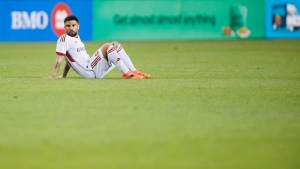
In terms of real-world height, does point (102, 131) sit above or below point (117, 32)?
above

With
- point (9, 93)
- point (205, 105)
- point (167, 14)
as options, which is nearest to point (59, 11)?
point (167, 14)

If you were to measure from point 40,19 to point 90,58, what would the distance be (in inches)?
577

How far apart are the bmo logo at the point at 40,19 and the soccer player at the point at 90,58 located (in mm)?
13950

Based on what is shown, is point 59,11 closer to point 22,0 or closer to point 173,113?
point 22,0

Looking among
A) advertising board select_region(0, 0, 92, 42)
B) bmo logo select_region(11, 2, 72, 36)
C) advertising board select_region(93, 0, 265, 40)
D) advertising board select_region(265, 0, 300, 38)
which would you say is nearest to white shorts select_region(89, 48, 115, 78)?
bmo logo select_region(11, 2, 72, 36)

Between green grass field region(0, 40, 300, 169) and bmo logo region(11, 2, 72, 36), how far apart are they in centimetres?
1174

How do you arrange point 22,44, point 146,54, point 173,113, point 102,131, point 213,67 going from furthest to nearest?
point 22,44 → point 146,54 → point 213,67 → point 173,113 → point 102,131

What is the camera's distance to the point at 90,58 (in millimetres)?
13359

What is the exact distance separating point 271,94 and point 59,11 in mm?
17308

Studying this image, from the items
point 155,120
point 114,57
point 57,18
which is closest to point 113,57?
point 114,57

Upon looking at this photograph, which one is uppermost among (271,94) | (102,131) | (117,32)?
(102,131)

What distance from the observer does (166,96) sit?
10.7 metres

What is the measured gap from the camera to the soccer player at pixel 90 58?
13.0 meters

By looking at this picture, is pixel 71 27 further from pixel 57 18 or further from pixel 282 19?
pixel 282 19
